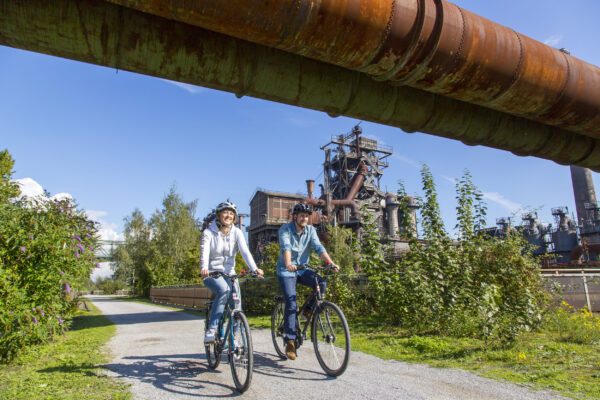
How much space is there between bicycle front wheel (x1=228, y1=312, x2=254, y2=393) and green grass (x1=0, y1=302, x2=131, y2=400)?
3.36 ft

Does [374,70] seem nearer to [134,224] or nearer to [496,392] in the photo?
[496,392]

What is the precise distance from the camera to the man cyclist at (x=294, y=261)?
16.2ft

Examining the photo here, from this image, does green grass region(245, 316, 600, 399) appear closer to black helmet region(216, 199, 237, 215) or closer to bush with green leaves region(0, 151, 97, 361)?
black helmet region(216, 199, 237, 215)

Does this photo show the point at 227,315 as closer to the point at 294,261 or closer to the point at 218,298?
the point at 218,298

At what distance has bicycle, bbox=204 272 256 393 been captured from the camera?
12.7 feet

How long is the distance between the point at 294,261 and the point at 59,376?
3097 millimetres

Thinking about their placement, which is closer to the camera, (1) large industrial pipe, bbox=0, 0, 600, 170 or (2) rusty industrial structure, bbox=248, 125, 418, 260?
(1) large industrial pipe, bbox=0, 0, 600, 170

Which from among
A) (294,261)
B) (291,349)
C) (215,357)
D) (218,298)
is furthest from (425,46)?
(215,357)

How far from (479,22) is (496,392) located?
150 inches

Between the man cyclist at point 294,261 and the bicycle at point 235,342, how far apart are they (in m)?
0.75

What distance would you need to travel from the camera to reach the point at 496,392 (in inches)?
148

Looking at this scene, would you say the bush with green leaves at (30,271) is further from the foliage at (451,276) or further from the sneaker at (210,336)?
the foliage at (451,276)

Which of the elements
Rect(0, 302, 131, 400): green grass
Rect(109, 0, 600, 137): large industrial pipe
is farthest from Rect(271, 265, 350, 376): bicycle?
Rect(109, 0, 600, 137): large industrial pipe

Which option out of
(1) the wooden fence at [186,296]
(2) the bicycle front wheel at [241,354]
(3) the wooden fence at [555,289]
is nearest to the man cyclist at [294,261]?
(2) the bicycle front wheel at [241,354]
